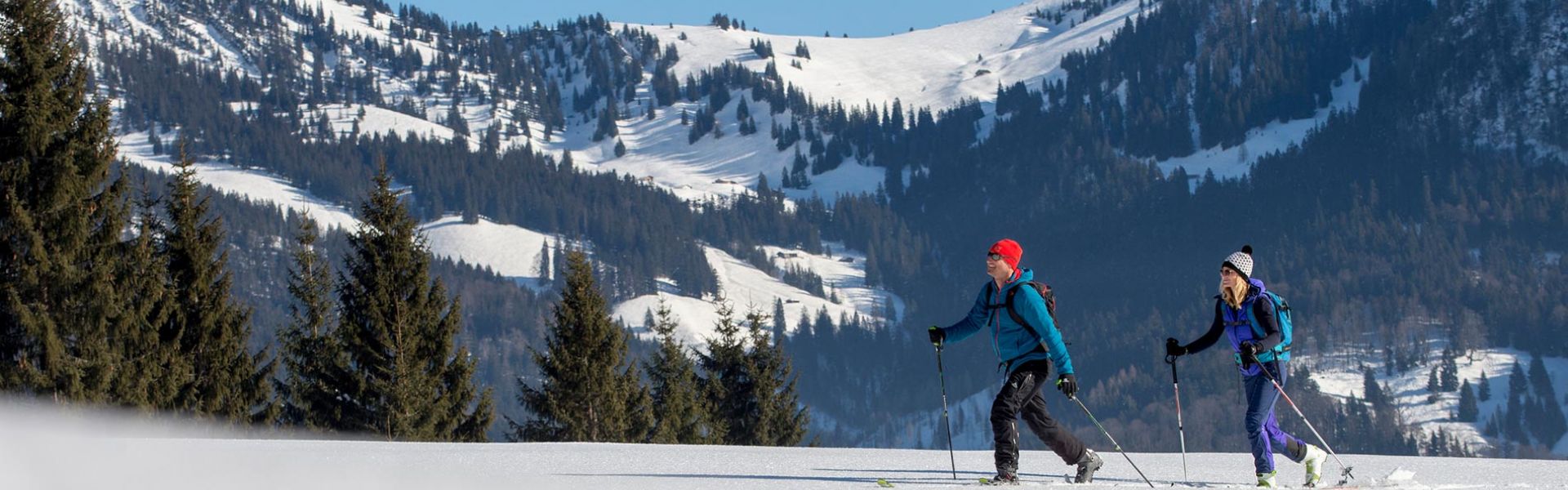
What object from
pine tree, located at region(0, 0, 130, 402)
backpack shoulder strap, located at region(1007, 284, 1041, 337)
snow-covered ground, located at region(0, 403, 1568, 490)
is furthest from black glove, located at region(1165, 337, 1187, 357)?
pine tree, located at region(0, 0, 130, 402)

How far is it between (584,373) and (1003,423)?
26.5 metres

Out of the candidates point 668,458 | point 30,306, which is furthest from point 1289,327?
point 30,306

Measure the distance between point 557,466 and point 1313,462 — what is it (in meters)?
6.98

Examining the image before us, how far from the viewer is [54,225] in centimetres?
2389

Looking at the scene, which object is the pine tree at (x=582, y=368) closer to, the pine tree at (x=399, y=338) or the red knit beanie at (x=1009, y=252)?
the pine tree at (x=399, y=338)

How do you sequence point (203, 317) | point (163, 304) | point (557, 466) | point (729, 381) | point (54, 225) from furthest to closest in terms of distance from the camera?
point (729, 381) < point (203, 317) < point (163, 304) < point (54, 225) < point (557, 466)

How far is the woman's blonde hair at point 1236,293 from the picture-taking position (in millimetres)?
14406

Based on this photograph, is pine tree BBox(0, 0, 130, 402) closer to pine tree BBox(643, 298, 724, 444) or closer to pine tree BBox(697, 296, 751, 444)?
pine tree BBox(643, 298, 724, 444)

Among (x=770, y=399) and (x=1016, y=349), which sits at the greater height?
(x=1016, y=349)

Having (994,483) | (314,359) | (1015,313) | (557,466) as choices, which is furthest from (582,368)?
(1015,313)

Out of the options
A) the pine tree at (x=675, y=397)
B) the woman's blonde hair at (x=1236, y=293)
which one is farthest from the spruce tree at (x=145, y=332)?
the pine tree at (x=675, y=397)

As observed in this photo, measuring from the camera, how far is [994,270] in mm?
13703

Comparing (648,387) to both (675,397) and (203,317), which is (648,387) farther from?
(203,317)

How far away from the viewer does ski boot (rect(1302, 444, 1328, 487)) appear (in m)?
14.7
